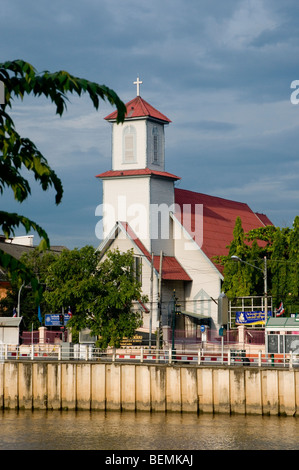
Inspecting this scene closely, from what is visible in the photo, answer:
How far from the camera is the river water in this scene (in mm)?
32594

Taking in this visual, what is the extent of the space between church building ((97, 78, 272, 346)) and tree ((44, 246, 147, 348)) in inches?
448

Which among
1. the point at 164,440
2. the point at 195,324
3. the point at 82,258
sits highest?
the point at 82,258

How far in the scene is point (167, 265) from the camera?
71.9m

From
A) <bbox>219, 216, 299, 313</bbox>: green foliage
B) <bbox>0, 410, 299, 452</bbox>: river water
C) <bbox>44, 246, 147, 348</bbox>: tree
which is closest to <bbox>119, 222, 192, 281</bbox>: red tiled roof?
<bbox>219, 216, 299, 313</bbox>: green foliage

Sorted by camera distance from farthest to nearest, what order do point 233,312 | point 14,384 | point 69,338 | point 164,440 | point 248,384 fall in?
point 233,312 < point 69,338 < point 14,384 < point 248,384 < point 164,440

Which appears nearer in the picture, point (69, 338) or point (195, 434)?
point (195, 434)

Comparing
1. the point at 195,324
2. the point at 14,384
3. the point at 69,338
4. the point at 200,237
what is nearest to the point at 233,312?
the point at 195,324

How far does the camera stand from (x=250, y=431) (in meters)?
35.8

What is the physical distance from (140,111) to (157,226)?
35.7 feet

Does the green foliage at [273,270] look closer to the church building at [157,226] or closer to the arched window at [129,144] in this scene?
the church building at [157,226]

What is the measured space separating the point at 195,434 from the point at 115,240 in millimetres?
37956

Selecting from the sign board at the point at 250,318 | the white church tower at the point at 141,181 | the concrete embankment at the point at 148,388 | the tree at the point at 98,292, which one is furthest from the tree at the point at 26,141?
the white church tower at the point at 141,181

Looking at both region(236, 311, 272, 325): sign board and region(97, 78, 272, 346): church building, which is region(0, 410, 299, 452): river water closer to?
region(236, 311, 272, 325): sign board

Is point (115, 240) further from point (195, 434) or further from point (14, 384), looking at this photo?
point (195, 434)
